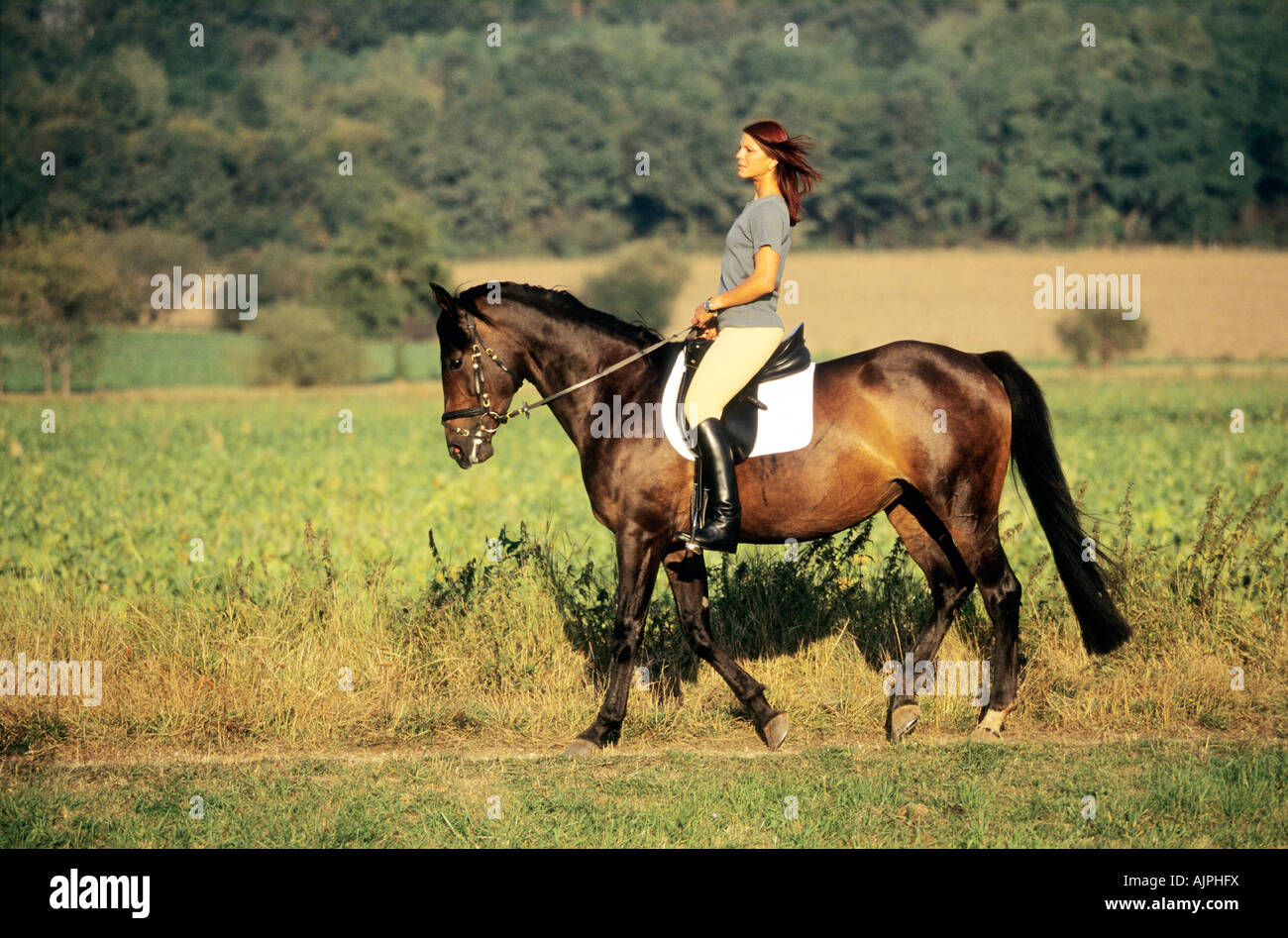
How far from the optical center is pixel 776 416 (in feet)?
21.8

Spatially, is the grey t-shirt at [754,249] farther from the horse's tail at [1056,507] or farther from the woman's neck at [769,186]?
the horse's tail at [1056,507]

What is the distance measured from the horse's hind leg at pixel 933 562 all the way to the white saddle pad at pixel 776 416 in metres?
0.96

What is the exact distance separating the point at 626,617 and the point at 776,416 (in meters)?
1.43

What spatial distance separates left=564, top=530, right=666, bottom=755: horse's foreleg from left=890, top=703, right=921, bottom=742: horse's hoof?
154 centimetres

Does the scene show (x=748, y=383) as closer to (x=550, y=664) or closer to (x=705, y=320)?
(x=705, y=320)

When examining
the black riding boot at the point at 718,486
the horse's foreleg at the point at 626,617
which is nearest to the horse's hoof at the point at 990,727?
the black riding boot at the point at 718,486

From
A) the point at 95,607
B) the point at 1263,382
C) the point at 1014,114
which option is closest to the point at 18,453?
the point at 95,607

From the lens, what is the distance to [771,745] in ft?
21.9

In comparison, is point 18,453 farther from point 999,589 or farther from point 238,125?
point 238,125

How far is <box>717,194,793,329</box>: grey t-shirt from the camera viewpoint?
6.25 metres

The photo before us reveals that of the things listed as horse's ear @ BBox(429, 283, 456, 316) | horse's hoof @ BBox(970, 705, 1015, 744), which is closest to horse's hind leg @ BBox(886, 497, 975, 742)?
horse's hoof @ BBox(970, 705, 1015, 744)

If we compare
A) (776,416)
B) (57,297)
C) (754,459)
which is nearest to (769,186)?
(776,416)

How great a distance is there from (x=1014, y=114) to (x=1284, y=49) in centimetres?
1960

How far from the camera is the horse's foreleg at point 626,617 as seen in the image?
6.65 meters
